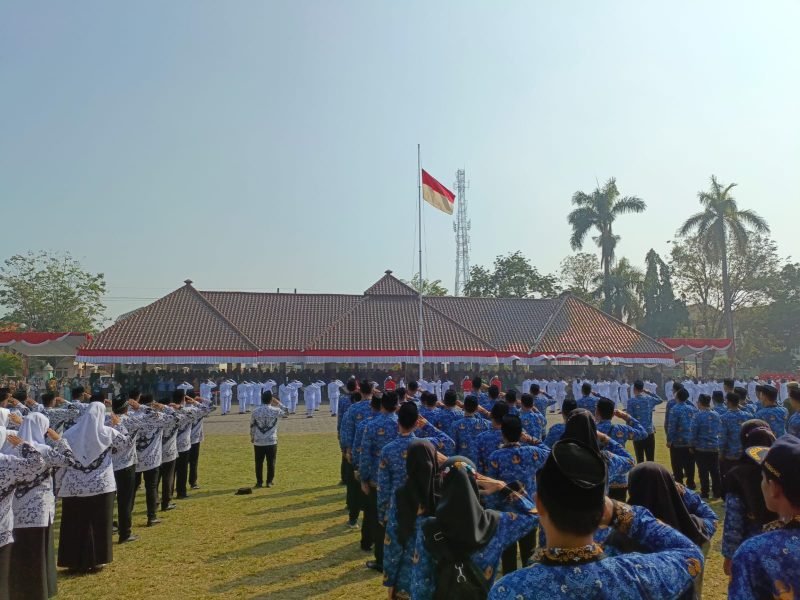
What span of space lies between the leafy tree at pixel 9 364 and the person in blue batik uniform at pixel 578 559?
3753cm

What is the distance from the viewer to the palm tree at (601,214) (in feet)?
147

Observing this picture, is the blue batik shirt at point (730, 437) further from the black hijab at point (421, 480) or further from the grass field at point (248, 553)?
the black hijab at point (421, 480)

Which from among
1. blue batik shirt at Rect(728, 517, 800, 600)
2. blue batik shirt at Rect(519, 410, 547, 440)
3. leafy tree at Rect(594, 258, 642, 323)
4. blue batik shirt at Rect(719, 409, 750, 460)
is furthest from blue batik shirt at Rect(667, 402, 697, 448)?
leafy tree at Rect(594, 258, 642, 323)

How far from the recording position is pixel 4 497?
5.00 metres

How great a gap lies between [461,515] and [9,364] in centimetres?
3810

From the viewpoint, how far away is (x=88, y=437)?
6.74 m

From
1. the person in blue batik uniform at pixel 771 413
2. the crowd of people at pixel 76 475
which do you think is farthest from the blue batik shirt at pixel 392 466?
the person in blue batik uniform at pixel 771 413

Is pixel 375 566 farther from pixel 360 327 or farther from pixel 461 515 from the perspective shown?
pixel 360 327

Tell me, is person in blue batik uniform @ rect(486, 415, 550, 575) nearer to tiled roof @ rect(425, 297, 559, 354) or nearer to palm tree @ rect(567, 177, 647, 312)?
tiled roof @ rect(425, 297, 559, 354)

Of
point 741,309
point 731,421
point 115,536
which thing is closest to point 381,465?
point 115,536

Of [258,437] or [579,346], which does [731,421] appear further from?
[579,346]

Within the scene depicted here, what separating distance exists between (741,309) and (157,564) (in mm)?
54453

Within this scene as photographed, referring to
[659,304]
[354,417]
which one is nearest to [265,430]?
[354,417]

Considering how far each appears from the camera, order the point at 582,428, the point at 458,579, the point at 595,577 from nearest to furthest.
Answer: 1. the point at 595,577
2. the point at 458,579
3. the point at 582,428
